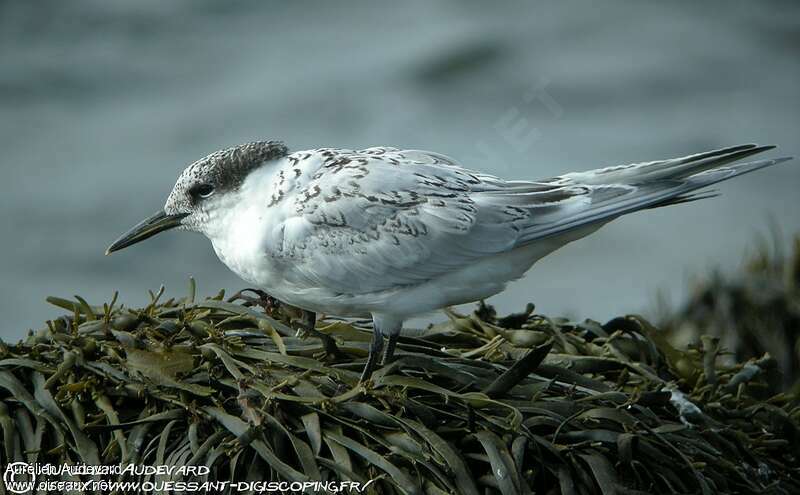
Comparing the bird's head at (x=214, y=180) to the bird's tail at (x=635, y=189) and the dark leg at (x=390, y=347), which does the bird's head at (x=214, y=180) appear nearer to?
the dark leg at (x=390, y=347)

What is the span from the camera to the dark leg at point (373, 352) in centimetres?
358

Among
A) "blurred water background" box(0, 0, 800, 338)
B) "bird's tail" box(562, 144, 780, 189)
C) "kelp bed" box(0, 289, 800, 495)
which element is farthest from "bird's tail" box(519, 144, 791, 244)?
"blurred water background" box(0, 0, 800, 338)

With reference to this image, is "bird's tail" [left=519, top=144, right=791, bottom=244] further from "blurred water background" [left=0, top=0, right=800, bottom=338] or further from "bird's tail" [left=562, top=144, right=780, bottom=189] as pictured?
"blurred water background" [left=0, top=0, right=800, bottom=338]

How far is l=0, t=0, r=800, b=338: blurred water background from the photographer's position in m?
10.2

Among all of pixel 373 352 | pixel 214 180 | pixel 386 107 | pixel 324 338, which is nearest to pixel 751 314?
pixel 373 352

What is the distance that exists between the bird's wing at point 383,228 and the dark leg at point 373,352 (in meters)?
0.16

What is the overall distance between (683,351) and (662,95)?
29.6 ft

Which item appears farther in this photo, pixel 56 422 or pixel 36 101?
pixel 36 101

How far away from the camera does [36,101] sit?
40.9ft

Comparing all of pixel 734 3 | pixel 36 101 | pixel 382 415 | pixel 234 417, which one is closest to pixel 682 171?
pixel 382 415

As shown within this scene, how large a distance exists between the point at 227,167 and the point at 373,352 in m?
0.89

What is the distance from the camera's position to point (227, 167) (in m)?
3.91

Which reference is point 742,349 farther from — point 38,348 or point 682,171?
point 38,348

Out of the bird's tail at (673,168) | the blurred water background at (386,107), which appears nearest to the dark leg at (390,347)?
the bird's tail at (673,168)
